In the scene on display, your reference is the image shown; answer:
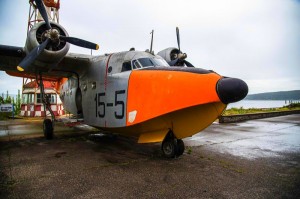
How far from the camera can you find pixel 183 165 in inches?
225

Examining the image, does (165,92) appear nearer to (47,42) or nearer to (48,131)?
(47,42)

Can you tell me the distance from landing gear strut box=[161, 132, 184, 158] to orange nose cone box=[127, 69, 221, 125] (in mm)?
1105

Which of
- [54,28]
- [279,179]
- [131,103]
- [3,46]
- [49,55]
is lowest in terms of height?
[279,179]

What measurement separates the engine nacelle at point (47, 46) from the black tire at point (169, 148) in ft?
15.8

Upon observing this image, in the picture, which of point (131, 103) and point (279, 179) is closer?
point (279, 179)

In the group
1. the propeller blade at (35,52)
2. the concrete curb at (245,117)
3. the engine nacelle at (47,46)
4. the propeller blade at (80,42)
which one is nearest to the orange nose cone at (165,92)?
the propeller blade at (80,42)

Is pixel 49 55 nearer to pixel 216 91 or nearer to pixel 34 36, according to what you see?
pixel 34 36

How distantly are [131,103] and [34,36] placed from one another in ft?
14.3

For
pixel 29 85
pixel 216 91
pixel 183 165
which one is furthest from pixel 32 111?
pixel 216 91

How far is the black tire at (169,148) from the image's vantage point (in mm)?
6207

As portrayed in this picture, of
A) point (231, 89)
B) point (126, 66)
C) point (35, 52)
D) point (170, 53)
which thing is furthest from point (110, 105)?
point (170, 53)

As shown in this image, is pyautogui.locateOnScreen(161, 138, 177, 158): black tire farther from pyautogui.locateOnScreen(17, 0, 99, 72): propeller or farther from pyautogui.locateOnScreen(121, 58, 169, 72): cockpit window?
pyautogui.locateOnScreen(17, 0, 99, 72): propeller

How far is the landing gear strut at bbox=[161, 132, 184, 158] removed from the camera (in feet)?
20.4

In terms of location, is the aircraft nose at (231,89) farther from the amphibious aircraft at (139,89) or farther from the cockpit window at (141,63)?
the cockpit window at (141,63)
